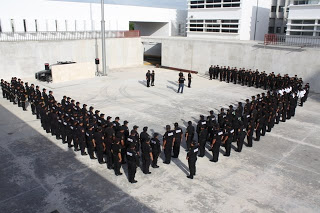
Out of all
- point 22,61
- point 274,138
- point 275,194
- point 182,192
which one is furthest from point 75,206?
point 22,61

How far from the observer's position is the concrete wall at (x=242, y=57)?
18766 millimetres

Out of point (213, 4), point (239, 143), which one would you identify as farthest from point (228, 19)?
point (239, 143)

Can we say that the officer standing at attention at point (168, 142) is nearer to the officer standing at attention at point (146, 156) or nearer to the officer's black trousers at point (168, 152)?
the officer's black trousers at point (168, 152)

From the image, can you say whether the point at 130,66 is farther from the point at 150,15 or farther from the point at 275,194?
the point at 275,194

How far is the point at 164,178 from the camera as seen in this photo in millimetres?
8375

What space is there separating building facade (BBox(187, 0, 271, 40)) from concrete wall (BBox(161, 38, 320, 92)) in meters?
4.58

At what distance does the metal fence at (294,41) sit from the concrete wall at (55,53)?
14134 mm

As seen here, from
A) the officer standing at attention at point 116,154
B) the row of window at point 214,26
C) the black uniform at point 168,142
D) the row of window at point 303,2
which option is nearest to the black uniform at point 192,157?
the black uniform at point 168,142

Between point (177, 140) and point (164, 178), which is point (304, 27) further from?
point (164, 178)

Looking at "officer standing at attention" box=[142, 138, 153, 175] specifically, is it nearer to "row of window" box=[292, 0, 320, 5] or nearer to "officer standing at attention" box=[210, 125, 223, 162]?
"officer standing at attention" box=[210, 125, 223, 162]

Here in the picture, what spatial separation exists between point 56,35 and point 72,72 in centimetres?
554

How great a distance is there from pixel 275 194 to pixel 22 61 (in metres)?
20.7

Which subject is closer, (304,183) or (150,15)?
(304,183)

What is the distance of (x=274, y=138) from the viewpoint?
1156 centimetres
